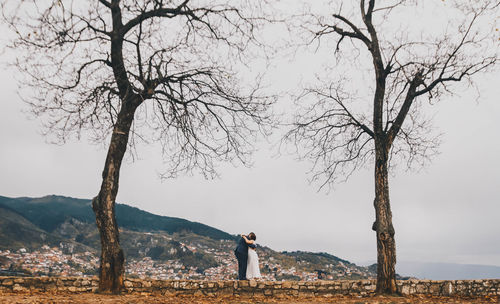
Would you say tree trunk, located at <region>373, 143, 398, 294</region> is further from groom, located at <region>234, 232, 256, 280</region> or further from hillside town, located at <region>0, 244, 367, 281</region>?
hillside town, located at <region>0, 244, 367, 281</region>

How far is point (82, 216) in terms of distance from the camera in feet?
384

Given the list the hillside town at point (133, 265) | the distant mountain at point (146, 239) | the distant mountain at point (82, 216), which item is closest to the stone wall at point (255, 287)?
the distant mountain at point (146, 239)

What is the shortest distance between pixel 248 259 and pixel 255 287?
5.60 feet

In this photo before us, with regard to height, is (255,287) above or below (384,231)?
below

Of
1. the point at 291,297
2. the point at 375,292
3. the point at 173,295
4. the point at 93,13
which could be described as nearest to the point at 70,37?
the point at 93,13

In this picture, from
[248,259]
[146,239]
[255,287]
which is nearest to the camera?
[255,287]

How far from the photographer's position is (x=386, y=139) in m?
12.1

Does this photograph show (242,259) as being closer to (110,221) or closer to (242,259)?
(242,259)

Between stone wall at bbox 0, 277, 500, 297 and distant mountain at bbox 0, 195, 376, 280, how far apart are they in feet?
116

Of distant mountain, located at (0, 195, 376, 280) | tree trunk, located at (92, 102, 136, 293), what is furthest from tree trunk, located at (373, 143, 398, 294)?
distant mountain, located at (0, 195, 376, 280)

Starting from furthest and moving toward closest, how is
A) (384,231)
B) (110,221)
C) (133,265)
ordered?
(133,265)
(384,231)
(110,221)

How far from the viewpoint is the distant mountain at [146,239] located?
66500mm

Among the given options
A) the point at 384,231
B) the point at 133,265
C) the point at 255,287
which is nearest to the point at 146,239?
the point at 133,265

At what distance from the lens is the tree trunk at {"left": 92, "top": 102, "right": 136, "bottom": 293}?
32.5ft
